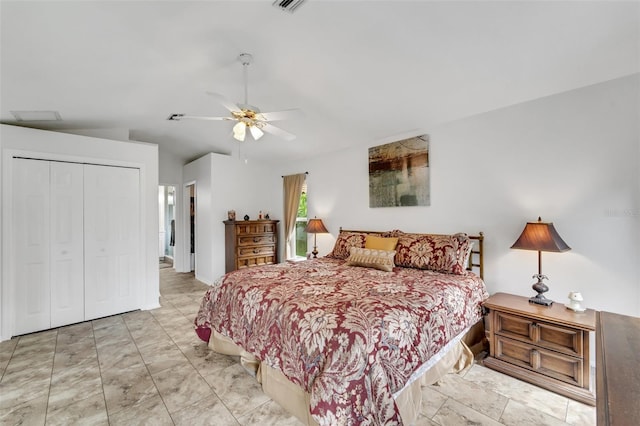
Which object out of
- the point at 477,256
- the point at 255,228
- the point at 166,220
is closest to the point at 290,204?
the point at 255,228

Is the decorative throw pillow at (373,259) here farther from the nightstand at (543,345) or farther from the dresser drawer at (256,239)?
the dresser drawer at (256,239)

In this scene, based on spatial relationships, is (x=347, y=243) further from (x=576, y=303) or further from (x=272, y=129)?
(x=576, y=303)

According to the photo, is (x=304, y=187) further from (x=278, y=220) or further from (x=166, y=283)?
(x=166, y=283)

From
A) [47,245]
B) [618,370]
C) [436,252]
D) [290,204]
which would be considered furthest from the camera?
[290,204]

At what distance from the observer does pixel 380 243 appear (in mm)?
3496

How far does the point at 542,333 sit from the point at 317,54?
10.0ft

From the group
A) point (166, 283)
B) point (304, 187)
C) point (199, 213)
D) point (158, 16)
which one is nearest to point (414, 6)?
point (158, 16)

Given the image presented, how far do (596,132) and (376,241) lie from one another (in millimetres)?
2342

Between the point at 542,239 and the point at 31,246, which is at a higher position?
the point at 542,239

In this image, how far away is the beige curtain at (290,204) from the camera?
5453mm

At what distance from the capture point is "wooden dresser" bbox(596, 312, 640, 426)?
2.24ft

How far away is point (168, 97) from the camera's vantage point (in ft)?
10.8

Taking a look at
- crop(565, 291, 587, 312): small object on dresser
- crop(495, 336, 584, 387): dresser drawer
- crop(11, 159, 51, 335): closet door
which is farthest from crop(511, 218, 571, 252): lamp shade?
crop(11, 159, 51, 335): closet door

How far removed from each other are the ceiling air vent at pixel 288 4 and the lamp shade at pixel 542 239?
8.87 feet
